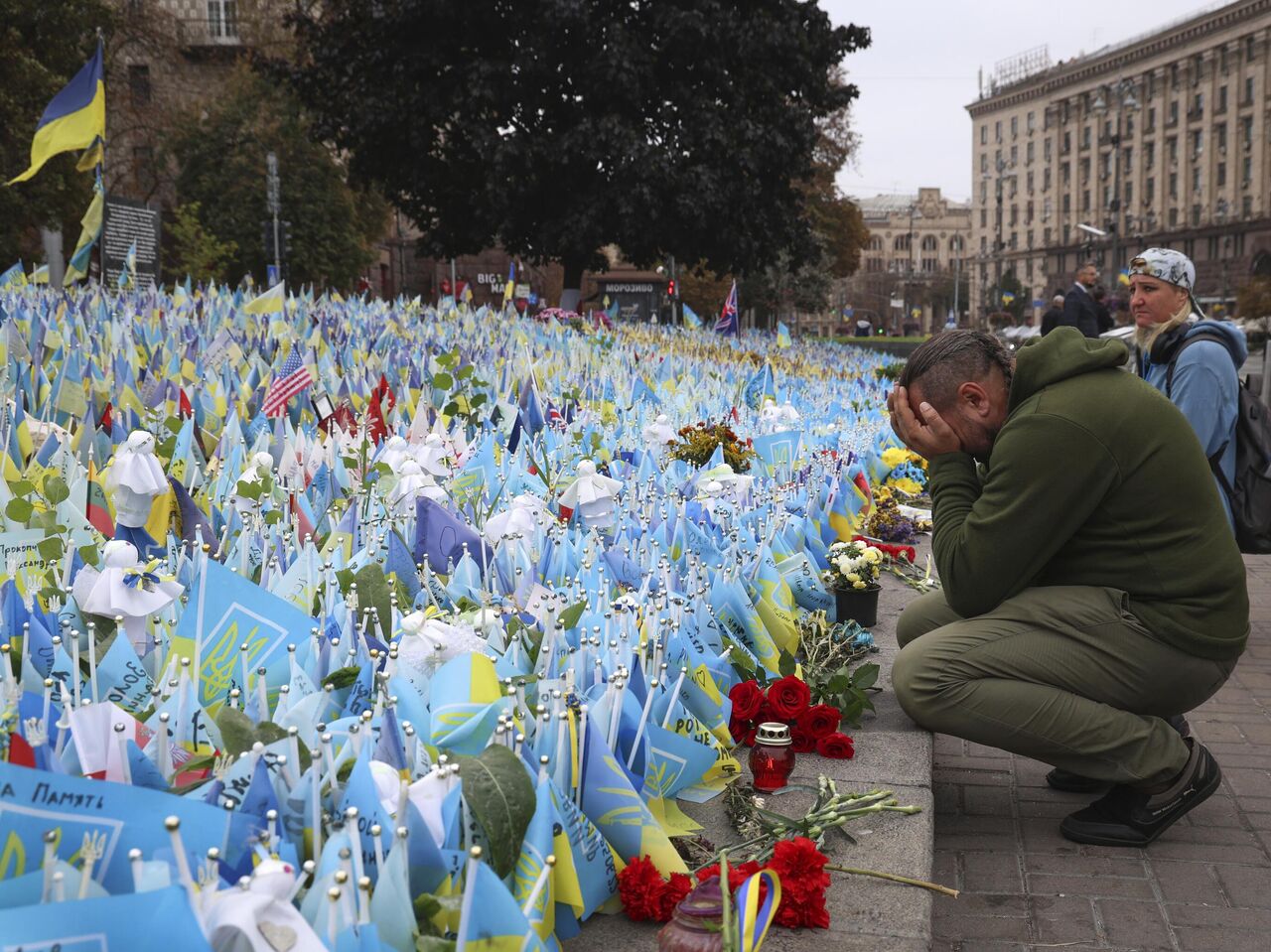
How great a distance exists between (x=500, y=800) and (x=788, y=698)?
4.39 ft

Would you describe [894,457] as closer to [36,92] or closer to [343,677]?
[343,677]

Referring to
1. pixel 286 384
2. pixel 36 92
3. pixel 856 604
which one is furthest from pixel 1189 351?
pixel 36 92

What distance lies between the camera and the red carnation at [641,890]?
228 centimetres

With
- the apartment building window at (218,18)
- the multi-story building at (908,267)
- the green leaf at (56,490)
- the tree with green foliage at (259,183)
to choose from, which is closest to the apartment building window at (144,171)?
the tree with green foliage at (259,183)

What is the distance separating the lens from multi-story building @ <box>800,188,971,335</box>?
109562mm

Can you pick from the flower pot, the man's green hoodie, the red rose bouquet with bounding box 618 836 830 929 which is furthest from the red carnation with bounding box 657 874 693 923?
the flower pot

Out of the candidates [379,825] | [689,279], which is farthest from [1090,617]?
[689,279]

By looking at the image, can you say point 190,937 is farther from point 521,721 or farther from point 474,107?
point 474,107

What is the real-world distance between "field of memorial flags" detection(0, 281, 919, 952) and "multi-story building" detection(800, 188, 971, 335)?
286ft

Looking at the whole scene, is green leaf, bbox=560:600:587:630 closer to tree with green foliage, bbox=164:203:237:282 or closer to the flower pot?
the flower pot

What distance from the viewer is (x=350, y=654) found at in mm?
2688

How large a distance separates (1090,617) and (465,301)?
455 inches

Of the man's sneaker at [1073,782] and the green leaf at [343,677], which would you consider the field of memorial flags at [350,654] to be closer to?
the green leaf at [343,677]

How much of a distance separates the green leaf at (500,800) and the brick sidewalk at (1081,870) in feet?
3.72
